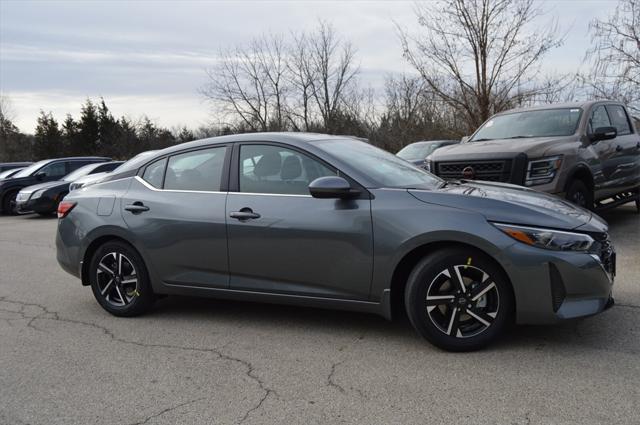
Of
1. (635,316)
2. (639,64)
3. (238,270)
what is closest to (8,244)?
(238,270)

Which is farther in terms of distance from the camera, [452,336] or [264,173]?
[264,173]

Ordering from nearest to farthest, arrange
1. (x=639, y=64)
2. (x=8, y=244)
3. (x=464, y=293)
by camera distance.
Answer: (x=464, y=293) → (x=8, y=244) → (x=639, y=64)

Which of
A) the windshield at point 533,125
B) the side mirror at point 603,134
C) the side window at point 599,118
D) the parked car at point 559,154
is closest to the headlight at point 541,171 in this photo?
the parked car at point 559,154

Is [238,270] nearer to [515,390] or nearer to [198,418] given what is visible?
[198,418]

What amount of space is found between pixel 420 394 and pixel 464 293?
0.82m

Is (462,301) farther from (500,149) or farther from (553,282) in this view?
(500,149)

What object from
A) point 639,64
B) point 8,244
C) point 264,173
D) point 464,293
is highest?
point 639,64

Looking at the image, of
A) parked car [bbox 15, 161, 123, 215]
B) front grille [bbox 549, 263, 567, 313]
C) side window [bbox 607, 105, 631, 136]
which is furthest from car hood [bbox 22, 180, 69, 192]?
front grille [bbox 549, 263, 567, 313]

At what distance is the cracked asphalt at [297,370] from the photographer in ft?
10.3

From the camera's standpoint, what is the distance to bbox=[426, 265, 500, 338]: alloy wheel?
12.4 feet

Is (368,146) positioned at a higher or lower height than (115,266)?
higher

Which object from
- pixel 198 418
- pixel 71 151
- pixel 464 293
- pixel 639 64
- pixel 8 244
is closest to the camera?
pixel 198 418

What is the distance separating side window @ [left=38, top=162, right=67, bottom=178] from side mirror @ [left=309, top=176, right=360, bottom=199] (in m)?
14.9

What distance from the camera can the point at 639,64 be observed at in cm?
1498
